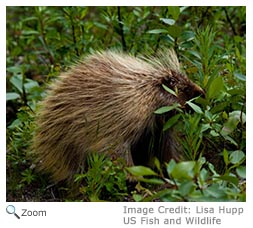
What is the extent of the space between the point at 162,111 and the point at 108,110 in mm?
225

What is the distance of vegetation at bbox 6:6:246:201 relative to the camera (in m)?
2.20

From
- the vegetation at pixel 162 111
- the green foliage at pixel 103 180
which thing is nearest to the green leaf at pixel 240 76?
the vegetation at pixel 162 111

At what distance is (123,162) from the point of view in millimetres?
2365

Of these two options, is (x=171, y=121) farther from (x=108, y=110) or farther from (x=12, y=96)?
(x=12, y=96)

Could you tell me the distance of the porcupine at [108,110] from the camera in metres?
2.58

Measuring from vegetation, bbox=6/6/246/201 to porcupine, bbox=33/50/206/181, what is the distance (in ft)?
0.25

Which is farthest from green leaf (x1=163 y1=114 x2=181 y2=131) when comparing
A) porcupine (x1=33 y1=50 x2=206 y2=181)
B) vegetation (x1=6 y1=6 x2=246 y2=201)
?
porcupine (x1=33 y1=50 x2=206 y2=181)

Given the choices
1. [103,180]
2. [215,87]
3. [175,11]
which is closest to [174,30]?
[175,11]

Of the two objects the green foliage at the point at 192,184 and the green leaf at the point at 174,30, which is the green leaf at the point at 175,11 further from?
the green foliage at the point at 192,184

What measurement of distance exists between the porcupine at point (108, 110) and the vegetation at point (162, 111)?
0.25 feet
